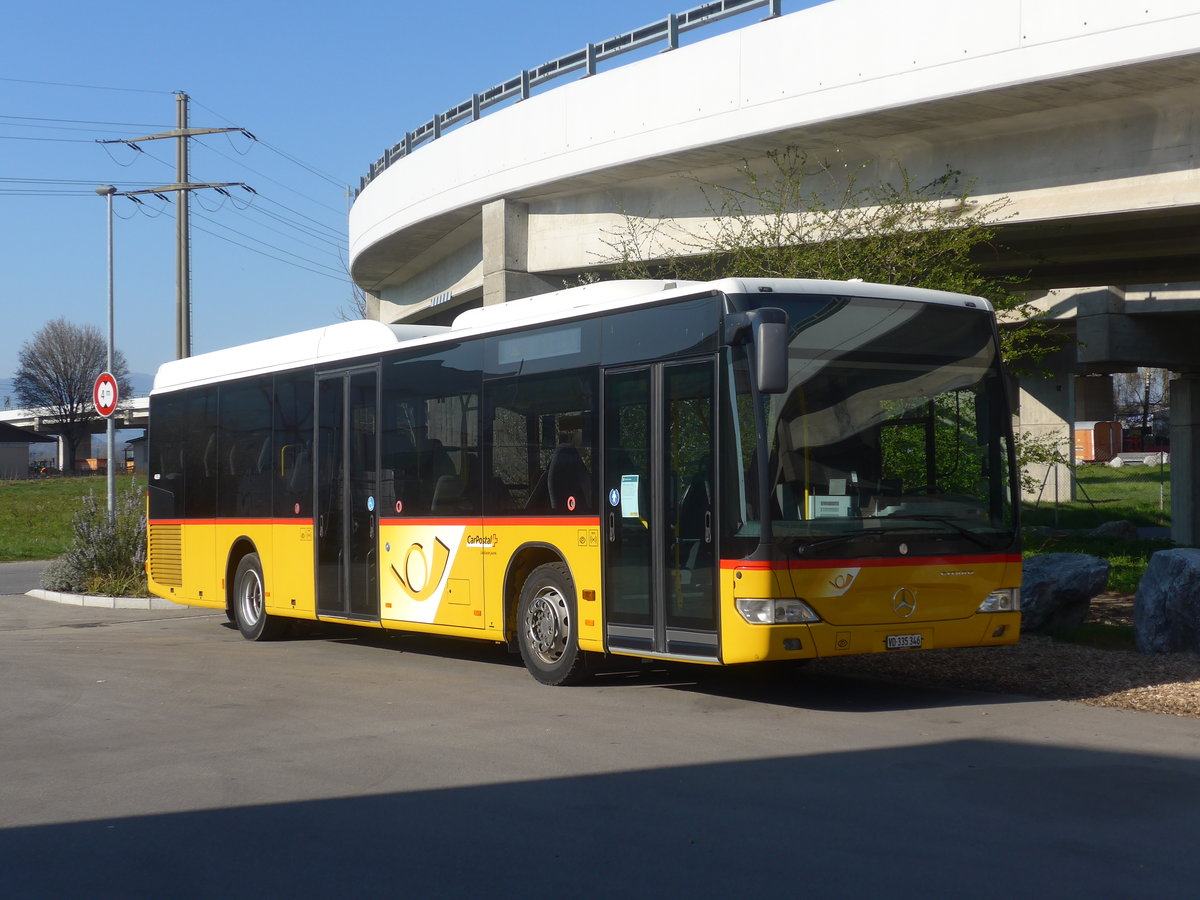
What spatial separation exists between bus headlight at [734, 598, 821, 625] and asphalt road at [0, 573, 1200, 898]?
2.27 feet

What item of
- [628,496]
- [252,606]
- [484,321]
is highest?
[484,321]

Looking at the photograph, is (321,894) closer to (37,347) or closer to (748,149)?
(748,149)

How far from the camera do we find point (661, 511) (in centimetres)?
1037

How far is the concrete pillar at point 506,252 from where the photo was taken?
74.1 ft

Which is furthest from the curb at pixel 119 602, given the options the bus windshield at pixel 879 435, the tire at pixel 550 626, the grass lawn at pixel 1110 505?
the grass lawn at pixel 1110 505

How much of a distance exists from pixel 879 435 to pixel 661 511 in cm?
167

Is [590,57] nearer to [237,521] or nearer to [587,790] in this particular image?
[237,521]

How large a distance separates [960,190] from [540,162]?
6830mm

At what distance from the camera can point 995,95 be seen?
51.6ft

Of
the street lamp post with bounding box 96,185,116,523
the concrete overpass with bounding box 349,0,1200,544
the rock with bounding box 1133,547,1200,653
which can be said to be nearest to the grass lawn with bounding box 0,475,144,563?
the street lamp post with bounding box 96,185,116,523

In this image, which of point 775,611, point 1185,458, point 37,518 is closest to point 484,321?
point 775,611

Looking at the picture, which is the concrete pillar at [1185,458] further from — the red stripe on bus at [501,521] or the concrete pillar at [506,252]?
the red stripe on bus at [501,521]

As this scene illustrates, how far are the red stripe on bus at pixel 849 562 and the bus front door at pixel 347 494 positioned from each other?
534 centimetres

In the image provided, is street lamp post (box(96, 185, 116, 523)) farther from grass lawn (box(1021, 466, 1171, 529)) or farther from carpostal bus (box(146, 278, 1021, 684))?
grass lawn (box(1021, 466, 1171, 529))
